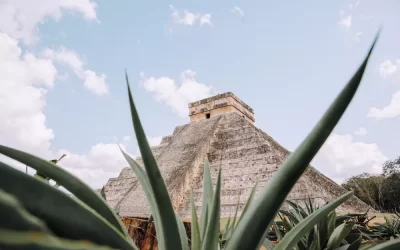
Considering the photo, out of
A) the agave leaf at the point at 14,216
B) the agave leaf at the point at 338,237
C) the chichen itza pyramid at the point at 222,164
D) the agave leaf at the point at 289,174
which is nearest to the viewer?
the agave leaf at the point at 14,216

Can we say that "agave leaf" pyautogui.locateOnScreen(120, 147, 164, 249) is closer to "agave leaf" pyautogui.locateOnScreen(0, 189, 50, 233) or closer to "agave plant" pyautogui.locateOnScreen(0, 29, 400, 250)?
"agave plant" pyautogui.locateOnScreen(0, 29, 400, 250)

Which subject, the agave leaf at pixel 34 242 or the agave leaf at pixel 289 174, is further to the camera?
the agave leaf at pixel 289 174

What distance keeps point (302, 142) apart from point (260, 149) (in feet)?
36.3

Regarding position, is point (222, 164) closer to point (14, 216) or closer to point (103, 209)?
point (103, 209)

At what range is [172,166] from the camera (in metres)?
13.0

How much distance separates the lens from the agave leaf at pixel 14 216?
1.31 feet

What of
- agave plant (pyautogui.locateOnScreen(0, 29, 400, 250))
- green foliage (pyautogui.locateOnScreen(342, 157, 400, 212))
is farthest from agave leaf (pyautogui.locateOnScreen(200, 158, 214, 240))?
green foliage (pyautogui.locateOnScreen(342, 157, 400, 212))

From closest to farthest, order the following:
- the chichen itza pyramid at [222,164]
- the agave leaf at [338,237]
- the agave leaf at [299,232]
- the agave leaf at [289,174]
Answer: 1. the agave leaf at [289,174]
2. the agave leaf at [299,232]
3. the agave leaf at [338,237]
4. the chichen itza pyramid at [222,164]

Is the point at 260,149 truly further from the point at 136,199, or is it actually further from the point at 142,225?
the point at 142,225

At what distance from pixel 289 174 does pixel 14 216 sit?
1.41ft

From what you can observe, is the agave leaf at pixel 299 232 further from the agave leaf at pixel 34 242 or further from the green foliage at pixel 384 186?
the green foliage at pixel 384 186

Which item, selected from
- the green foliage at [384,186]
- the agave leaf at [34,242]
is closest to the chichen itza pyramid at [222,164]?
the green foliage at [384,186]

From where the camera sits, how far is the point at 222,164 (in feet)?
39.5

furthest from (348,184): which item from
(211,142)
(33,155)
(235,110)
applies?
(33,155)
